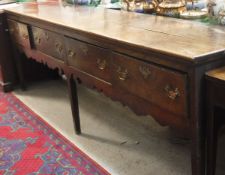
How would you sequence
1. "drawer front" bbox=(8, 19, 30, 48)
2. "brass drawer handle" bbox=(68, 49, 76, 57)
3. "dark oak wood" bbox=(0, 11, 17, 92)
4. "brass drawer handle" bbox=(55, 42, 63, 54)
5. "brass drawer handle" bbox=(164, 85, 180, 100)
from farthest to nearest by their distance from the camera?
1. "dark oak wood" bbox=(0, 11, 17, 92)
2. "drawer front" bbox=(8, 19, 30, 48)
3. "brass drawer handle" bbox=(55, 42, 63, 54)
4. "brass drawer handle" bbox=(68, 49, 76, 57)
5. "brass drawer handle" bbox=(164, 85, 180, 100)

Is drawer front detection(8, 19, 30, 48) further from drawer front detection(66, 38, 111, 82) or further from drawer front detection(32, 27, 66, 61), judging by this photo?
drawer front detection(66, 38, 111, 82)

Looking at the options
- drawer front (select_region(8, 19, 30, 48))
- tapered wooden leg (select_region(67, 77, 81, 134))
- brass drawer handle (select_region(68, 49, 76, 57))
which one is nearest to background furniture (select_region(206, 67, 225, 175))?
brass drawer handle (select_region(68, 49, 76, 57))

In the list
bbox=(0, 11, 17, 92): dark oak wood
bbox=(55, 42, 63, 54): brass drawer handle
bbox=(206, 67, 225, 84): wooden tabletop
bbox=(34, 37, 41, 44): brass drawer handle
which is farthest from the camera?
bbox=(0, 11, 17, 92): dark oak wood

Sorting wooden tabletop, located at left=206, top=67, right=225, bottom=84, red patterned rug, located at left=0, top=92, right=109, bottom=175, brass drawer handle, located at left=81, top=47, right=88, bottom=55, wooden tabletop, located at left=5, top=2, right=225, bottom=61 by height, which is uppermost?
wooden tabletop, located at left=5, top=2, right=225, bottom=61

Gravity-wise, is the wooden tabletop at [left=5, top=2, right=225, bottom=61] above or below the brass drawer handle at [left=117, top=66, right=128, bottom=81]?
above

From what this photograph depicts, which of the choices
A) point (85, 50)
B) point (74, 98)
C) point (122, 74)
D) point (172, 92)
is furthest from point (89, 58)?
point (172, 92)

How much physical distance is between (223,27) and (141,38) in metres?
0.39

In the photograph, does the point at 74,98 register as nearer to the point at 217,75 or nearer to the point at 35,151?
the point at 35,151

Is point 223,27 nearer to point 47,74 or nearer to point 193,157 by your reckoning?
point 193,157

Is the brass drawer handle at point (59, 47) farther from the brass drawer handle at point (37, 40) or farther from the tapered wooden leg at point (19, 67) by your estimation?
the tapered wooden leg at point (19, 67)

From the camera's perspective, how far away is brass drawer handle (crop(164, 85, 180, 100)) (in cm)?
124

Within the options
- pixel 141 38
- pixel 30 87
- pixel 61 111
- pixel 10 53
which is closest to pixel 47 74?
pixel 30 87

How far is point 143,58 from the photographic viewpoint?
1349 mm

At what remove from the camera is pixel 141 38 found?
142cm
